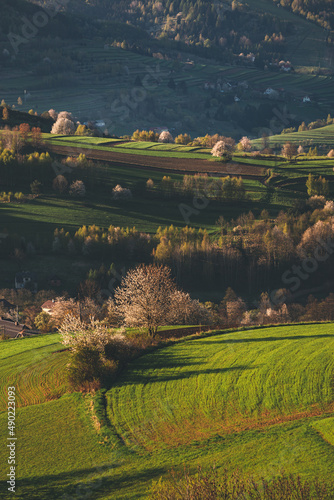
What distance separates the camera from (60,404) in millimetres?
46250

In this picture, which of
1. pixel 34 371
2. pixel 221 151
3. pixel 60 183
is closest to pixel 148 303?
pixel 34 371

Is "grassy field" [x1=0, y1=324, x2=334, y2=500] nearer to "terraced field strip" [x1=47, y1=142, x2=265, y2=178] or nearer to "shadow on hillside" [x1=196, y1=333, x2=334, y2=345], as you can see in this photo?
"shadow on hillside" [x1=196, y1=333, x2=334, y2=345]

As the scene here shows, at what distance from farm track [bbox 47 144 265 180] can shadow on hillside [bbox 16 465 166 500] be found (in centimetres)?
14032

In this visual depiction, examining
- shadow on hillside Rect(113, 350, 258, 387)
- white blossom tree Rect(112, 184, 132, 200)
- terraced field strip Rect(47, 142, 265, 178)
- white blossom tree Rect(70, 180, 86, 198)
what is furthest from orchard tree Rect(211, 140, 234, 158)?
shadow on hillside Rect(113, 350, 258, 387)

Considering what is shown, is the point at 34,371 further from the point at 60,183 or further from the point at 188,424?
the point at 60,183

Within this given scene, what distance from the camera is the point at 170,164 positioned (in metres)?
182

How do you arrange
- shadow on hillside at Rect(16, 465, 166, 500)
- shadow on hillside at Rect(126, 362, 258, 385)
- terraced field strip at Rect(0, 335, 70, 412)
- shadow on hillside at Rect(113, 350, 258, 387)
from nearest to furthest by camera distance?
shadow on hillside at Rect(16, 465, 166, 500) < terraced field strip at Rect(0, 335, 70, 412) < shadow on hillside at Rect(126, 362, 258, 385) < shadow on hillside at Rect(113, 350, 258, 387)

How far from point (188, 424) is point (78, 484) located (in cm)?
979

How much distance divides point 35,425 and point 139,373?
37.3 ft

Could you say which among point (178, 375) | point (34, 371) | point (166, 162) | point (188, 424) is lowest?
point (34, 371)

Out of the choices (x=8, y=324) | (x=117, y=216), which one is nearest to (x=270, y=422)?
(x=8, y=324)

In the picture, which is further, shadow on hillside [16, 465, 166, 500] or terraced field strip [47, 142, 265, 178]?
terraced field strip [47, 142, 265, 178]

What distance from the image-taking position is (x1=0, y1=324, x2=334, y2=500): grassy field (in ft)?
111

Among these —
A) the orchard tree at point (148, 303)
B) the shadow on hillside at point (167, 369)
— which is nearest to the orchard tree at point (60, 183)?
the orchard tree at point (148, 303)
